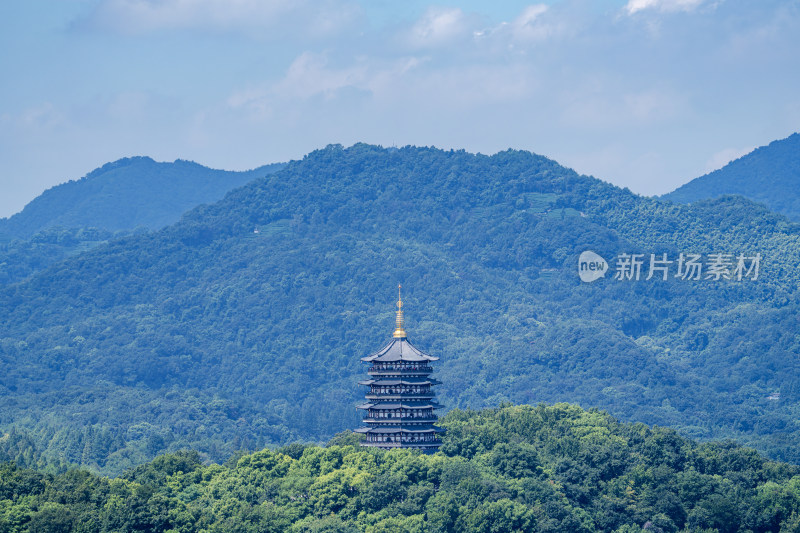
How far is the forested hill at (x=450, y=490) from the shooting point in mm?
85562

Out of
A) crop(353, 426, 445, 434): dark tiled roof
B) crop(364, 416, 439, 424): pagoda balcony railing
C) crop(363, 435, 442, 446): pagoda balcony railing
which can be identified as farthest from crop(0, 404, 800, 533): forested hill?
crop(364, 416, 439, 424): pagoda balcony railing

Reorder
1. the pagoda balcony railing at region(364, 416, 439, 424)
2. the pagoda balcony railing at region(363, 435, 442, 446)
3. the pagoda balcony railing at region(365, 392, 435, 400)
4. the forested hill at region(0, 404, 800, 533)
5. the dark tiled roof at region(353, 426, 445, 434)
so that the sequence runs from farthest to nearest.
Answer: the pagoda balcony railing at region(363, 435, 442, 446) → the pagoda balcony railing at region(364, 416, 439, 424) → the dark tiled roof at region(353, 426, 445, 434) → the pagoda balcony railing at region(365, 392, 435, 400) → the forested hill at region(0, 404, 800, 533)

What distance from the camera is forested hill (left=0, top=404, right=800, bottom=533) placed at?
8556 cm

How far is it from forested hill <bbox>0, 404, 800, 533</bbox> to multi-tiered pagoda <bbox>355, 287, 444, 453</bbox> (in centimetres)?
172

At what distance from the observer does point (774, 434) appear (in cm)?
15538

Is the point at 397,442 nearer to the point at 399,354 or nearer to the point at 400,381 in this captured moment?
the point at 400,381

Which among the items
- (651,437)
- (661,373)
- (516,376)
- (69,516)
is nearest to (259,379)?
(516,376)

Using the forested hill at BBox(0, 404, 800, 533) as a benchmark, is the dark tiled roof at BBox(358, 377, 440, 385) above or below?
above

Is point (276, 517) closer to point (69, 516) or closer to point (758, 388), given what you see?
point (69, 516)

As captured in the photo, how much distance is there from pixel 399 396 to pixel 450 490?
6.22 meters

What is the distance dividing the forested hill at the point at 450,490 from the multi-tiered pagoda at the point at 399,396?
1.72 metres

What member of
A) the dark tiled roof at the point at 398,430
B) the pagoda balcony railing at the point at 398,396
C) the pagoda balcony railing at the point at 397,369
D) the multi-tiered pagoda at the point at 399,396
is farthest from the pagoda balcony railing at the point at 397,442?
the pagoda balcony railing at the point at 397,369

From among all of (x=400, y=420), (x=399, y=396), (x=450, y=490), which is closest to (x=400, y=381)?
(x=399, y=396)

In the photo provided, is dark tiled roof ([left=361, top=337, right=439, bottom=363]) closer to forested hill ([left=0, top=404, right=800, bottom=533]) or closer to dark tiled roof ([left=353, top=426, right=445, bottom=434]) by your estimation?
dark tiled roof ([left=353, top=426, right=445, bottom=434])
